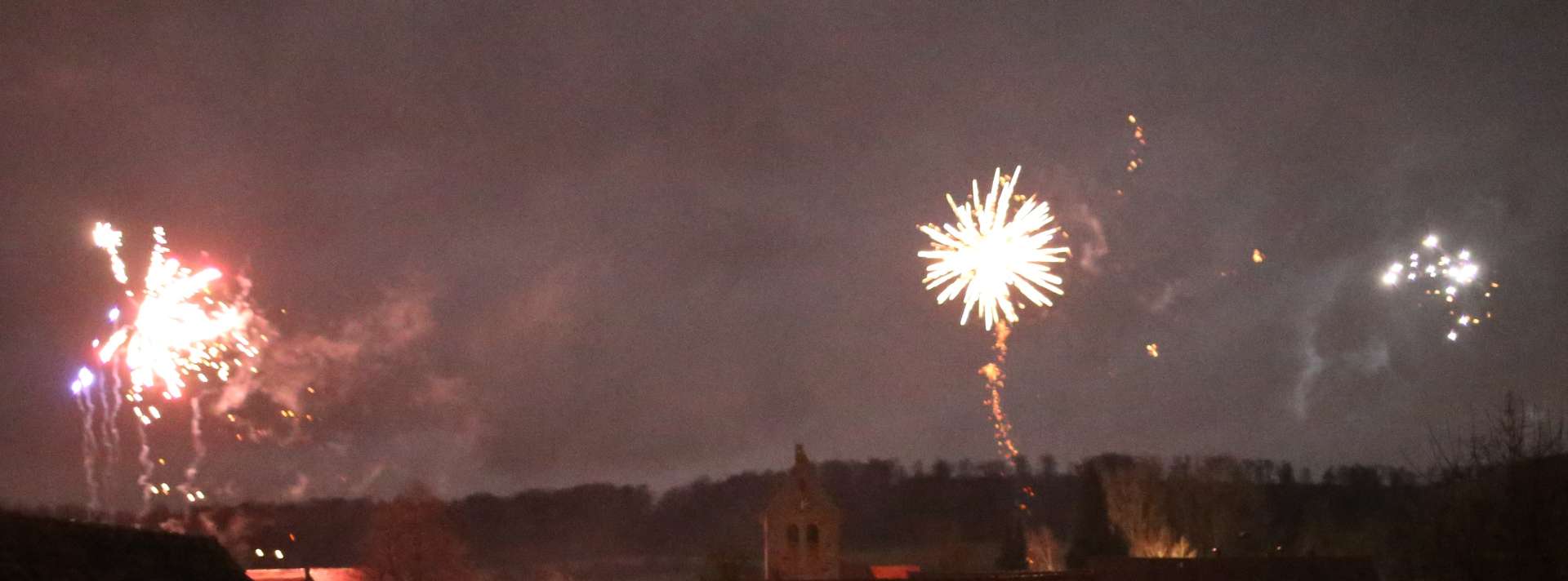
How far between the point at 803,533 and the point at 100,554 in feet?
90.1

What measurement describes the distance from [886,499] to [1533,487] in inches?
2934

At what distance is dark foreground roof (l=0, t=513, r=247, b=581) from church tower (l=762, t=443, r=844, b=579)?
23.1 m

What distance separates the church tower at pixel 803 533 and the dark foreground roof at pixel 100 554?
23.1m

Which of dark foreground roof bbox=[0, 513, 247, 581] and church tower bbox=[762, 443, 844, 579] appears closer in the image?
dark foreground roof bbox=[0, 513, 247, 581]

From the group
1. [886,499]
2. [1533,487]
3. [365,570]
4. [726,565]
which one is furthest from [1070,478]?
[1533,487]

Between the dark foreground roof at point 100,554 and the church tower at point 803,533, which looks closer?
the dark foreground roof at point 100,554

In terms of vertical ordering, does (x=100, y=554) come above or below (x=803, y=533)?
below

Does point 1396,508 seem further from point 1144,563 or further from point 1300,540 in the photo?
point 1144,563

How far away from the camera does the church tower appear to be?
48.0 metres

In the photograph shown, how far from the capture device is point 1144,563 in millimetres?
52000

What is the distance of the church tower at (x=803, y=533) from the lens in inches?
1890

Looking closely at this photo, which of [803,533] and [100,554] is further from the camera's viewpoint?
[803,533]

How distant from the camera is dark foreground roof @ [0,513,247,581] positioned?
2203 centimetres

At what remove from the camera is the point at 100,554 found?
78.6 ft
